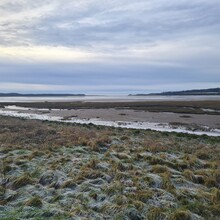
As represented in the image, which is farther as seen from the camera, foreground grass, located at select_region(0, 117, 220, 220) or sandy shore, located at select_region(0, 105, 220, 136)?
sandy shore, located at select_region(0, 105, 220, 136)

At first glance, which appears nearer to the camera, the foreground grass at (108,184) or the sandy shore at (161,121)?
the foreground grass at (108,184)

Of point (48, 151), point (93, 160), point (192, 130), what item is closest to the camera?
point (93, 160)

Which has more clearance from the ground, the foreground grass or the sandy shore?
the foreground grass

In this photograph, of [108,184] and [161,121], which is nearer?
[108,184]

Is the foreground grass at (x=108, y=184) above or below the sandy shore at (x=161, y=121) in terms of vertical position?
above

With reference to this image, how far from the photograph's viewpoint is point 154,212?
27.4 ft

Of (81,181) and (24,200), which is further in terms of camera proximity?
(81,181)

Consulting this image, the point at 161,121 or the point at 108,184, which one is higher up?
the point at 108,184

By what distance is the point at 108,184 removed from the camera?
34.1 feet

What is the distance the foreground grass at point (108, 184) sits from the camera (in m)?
8.52

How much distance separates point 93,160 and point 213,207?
16.3 ft

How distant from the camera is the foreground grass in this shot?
8523 mm

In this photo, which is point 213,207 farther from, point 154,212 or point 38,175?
point 38,175

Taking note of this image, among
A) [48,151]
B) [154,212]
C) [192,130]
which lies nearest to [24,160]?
[48,151]
